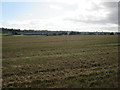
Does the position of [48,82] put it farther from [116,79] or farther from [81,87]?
[116,79]

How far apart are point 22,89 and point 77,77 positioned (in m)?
3.75

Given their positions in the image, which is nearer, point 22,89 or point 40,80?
point 22,89

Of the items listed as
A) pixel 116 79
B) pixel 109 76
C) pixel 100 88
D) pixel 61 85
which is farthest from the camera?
pixel 109 76

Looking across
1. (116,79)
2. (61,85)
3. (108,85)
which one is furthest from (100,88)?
(61,85)

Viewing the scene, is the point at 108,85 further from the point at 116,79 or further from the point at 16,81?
the point at 16,81

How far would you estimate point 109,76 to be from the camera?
7465 millimetres

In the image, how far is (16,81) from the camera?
287 inches

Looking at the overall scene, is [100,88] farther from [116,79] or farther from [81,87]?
[116,79]

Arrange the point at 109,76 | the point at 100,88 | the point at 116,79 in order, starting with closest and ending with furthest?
1. the point at 100,88
2. the point at 116,79
3. the point at 109,76

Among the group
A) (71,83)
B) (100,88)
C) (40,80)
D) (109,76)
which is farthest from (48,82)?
(109,76)

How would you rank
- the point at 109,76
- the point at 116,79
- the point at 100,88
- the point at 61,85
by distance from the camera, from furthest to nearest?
the point at 109,76 → the point at 116,79 → the point at 61,85 → the point at 100,88

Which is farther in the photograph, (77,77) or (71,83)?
(77,77)

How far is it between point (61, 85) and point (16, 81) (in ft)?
10.7

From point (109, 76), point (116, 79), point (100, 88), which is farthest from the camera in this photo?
point (109, 76)
